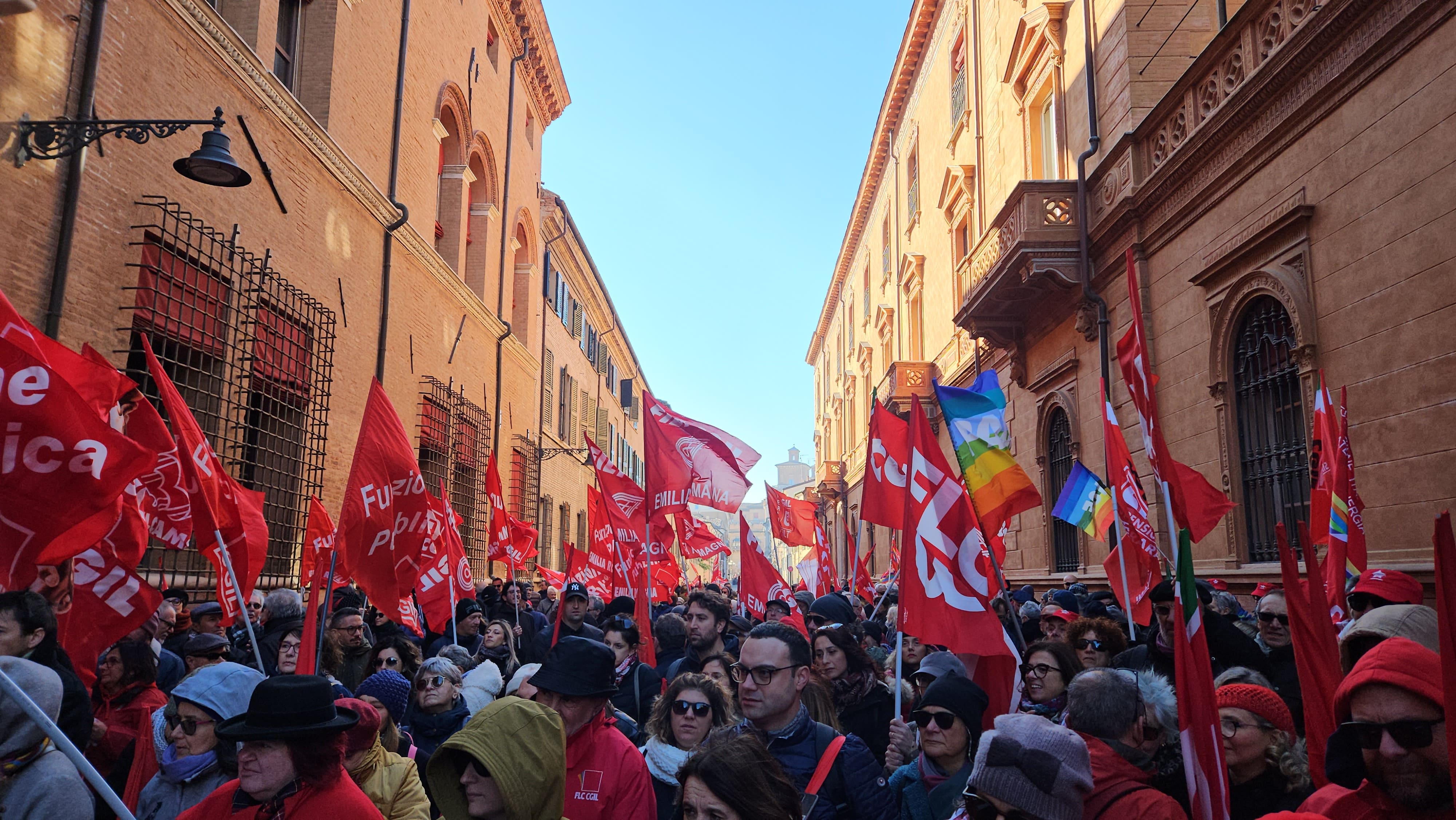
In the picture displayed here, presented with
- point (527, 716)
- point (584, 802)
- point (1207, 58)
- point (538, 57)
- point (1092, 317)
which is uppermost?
point (538, 57)

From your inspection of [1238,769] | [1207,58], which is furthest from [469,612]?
[1207,58]

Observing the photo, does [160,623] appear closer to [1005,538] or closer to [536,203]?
[1005,538]

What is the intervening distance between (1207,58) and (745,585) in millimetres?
6945

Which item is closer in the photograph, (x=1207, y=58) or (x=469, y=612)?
(x=469, y=612)

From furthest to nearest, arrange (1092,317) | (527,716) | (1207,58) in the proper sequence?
1. (1092,317)
2. (1207,58)
3. (527,716)

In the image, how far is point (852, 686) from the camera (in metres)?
5.35

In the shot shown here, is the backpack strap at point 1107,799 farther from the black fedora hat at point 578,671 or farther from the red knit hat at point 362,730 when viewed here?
the red knit hat at point 362,730

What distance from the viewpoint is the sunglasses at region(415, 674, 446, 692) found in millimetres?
5184

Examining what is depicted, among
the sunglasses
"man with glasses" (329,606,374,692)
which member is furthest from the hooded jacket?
"man with glasses" (329,606,374,692)

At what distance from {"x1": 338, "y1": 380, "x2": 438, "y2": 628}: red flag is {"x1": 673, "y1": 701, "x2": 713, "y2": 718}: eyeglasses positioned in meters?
2.81

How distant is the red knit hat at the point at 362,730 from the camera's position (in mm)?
3791

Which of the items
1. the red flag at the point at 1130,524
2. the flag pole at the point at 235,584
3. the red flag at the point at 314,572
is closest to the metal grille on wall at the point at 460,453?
the red flag at the point at 314,572

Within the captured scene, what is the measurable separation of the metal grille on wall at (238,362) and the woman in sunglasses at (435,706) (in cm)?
337

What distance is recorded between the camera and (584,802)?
11.8ft
